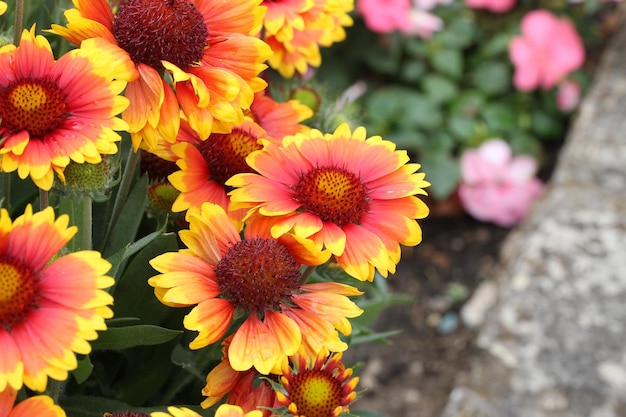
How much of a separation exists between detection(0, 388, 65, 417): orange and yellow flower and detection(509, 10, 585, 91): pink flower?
7.49 feet

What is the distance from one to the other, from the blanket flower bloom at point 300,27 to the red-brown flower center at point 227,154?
5.3 inches

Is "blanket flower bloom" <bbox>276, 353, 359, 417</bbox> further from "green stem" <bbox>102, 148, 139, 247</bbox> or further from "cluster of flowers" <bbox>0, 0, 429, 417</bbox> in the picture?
"green stem" <bbox>102, 148, 139, 247</bbox>

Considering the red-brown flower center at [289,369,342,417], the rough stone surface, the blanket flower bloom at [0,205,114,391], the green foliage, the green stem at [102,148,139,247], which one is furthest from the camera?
the green foliage

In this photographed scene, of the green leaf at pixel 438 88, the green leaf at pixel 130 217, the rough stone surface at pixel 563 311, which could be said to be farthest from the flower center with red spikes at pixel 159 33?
the green leaf at pixel 438 88

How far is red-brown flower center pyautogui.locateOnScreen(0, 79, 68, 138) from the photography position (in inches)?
25.9

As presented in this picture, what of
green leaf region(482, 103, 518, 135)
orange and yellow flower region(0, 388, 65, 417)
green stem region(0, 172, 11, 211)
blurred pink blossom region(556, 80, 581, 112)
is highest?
green stem region(0, 172, 11, 211)

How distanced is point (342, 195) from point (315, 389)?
16 centimetres

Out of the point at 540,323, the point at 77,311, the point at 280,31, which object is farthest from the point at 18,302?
the point at 540,323

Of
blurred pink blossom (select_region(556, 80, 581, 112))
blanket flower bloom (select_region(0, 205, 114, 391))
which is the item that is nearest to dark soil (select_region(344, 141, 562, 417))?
blurred pink blossom (select_region(556, 80, 581, 112))

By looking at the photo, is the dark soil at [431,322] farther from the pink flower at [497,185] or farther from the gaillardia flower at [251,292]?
the gaillardia flower at [251,292]

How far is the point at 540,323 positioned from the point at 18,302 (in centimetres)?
145

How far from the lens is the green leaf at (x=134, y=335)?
0.69m

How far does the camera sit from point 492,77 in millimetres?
2758

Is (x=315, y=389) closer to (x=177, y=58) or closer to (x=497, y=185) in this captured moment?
(x=177, y=58)
